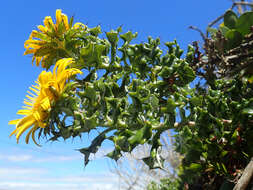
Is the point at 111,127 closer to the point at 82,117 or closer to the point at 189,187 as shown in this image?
the point at 82,117

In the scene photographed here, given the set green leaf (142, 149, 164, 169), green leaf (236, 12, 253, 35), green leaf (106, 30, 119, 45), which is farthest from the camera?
green leaf (106, 30, 119, 45)

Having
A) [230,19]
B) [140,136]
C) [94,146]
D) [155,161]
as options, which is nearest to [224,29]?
[230,19]

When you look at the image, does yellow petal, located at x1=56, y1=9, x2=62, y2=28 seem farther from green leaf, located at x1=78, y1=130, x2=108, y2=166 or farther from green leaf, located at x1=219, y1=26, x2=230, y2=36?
green leaf, located at x1=219, y1=26, x2=230, y2=36

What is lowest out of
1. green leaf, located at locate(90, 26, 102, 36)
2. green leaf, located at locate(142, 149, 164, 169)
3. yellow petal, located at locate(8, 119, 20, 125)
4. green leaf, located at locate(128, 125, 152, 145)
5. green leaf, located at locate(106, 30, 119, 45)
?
green leaf, located at locate(142, 149, 164, 169)

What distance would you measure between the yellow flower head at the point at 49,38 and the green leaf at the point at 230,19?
92 centimetres

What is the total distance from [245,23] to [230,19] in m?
0.07

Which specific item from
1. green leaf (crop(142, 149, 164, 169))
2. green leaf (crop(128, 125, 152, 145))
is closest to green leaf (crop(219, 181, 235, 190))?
green leaf (crop(142, 149, 164, 169))

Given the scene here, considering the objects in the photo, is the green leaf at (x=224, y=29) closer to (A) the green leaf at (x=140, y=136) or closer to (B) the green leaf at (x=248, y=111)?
(B) the green leaf at (x=248, y=111)

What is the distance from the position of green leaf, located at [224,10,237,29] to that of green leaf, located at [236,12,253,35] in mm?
29

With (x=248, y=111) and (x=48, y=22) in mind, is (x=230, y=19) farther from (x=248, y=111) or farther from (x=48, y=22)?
(x=48, y=22)

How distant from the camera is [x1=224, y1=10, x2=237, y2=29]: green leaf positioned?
1366 millimetres

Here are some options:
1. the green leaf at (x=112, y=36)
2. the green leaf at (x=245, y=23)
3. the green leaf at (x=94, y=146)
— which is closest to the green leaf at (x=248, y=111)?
the green leaf at (x=245, y=23)

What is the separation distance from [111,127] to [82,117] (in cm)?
17

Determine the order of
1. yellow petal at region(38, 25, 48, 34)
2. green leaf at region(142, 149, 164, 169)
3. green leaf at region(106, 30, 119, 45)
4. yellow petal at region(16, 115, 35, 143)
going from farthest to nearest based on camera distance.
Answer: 1. yellow petal at region(38, 25, 48, 34)
2. green leaf at region(106, 30, 119, 45)
3. yellow petal at region(16, 115, 35, 143)
4. green leaf at region(142, 149, 164, 169)
